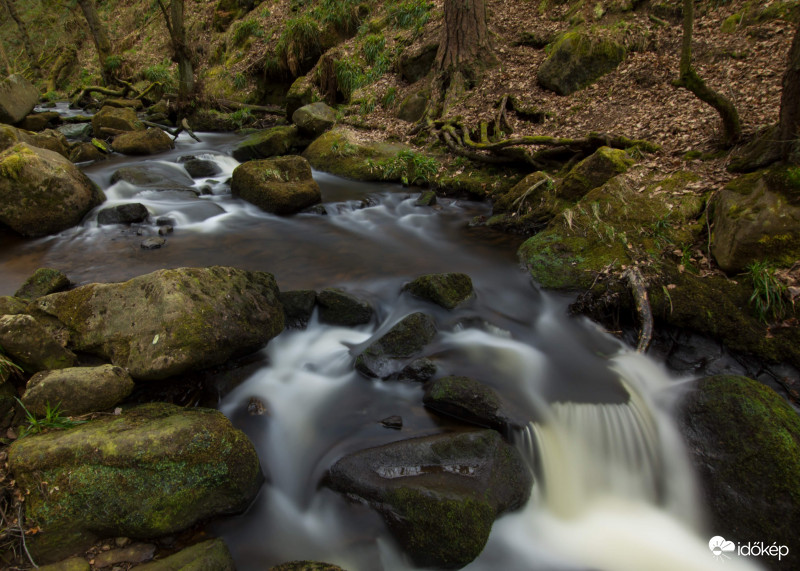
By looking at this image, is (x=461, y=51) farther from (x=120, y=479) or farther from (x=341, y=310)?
(x=120, y=479)

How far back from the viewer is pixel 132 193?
8.97 meters

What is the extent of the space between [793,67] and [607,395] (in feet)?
13.3

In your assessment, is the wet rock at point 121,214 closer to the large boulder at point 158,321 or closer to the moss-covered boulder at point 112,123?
the large boulder at point 158,321

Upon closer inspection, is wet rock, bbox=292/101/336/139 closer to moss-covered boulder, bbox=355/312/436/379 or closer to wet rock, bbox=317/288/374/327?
wet rock, bbox=317/288/374/327

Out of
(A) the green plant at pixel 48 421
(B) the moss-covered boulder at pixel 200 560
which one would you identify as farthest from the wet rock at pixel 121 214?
(B) the moss-covered boulder at pixel 200 560

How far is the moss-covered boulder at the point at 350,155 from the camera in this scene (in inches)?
409

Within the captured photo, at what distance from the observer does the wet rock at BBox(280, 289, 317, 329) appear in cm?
514

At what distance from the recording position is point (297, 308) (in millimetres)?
5168

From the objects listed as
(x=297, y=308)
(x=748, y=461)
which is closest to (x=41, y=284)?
(x=297, y=308)

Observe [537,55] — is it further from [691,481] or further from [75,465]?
[75,465]

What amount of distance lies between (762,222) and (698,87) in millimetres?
2411

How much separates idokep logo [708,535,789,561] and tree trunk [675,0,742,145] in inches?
206

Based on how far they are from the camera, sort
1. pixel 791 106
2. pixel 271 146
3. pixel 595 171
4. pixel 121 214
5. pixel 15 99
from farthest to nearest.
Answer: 1. pixel 15 99
2. pixel 271 146
3. pixel 121 214
4. pixel 595 171
5. pixel 791 106

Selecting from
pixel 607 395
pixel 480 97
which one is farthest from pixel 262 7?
pixel 607 395
